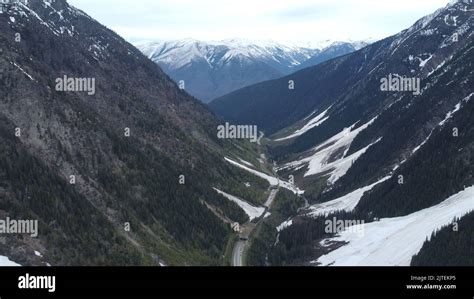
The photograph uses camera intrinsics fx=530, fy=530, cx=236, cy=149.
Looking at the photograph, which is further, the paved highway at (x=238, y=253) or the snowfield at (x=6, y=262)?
the paved highway at (x=238, y=253)

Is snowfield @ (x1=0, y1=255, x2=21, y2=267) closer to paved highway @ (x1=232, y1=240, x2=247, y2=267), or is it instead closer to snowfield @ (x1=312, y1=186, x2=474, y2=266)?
paved highway @ (x1=232, y1=240, x2=247, y2=267)

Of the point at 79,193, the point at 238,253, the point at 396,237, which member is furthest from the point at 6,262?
the point at 396,237

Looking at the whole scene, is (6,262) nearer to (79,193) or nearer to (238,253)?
(79,193)

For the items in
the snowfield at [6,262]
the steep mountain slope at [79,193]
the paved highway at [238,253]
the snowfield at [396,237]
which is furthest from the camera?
the paved highway at [238,253]

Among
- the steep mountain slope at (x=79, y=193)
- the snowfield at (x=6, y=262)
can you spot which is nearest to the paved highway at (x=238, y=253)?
the steep mountain slope at (x=79, y=193)

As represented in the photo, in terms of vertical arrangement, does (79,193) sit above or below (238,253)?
above

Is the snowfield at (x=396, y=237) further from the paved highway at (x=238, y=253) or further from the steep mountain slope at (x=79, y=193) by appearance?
the steep mountain slope at (x=79, y=193)

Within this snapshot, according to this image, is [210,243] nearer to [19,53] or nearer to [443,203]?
[443,203]

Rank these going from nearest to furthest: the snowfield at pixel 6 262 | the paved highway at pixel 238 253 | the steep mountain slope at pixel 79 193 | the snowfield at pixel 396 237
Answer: the snowfield at pixel 6 262 < the steep mountain slope at pixel 79 193 < the snowfield at pixel 396 237 < the paved highway at pixel 238 253

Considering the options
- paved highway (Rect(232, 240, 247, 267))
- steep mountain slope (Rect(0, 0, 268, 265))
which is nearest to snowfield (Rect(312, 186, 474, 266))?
paved highway (Rect(232, 240, 247, 267))
